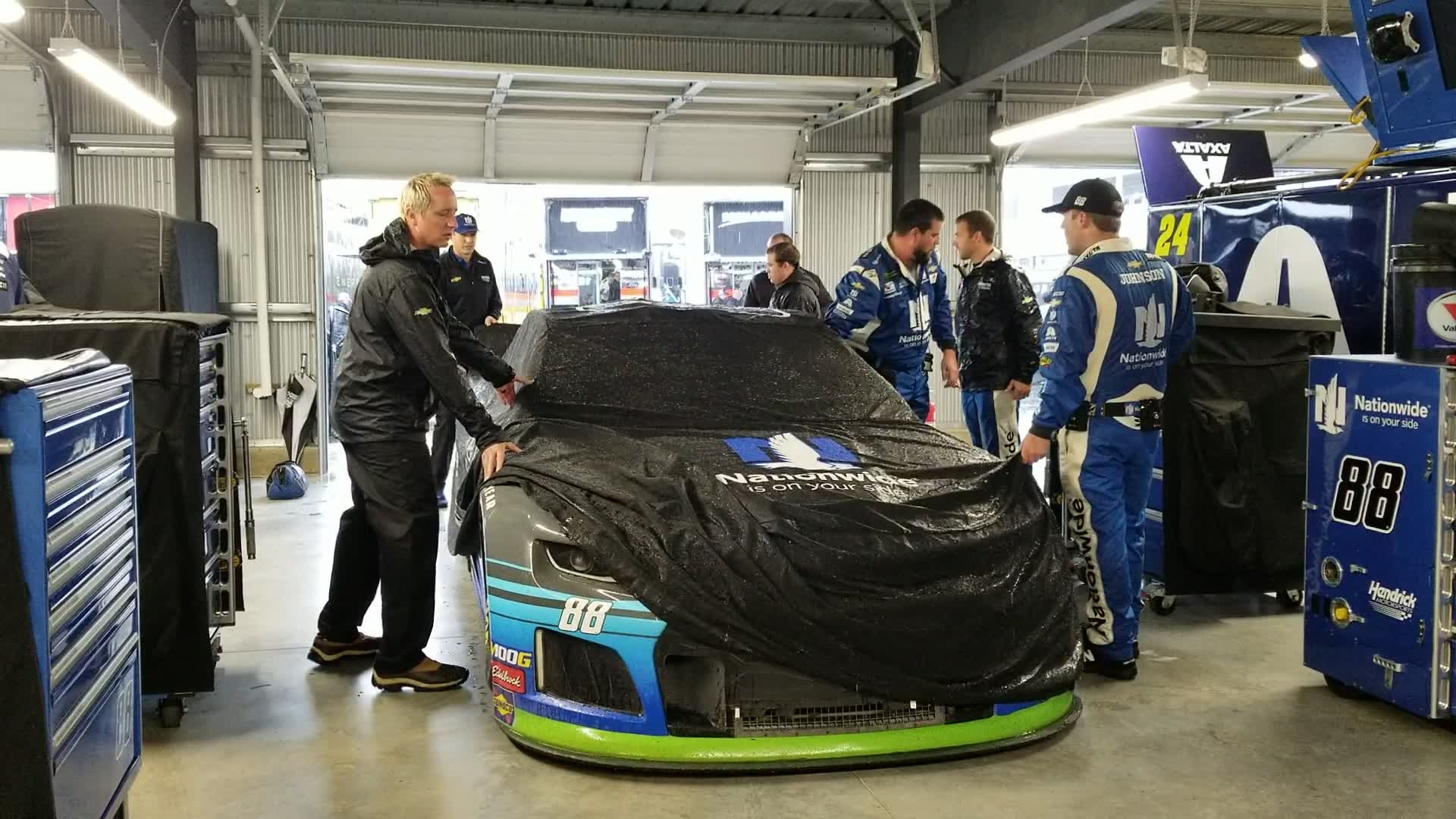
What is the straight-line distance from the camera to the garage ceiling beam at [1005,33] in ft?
24.2

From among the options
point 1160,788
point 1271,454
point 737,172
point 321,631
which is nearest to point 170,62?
point 737,172

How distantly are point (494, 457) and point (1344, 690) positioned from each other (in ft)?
9.52

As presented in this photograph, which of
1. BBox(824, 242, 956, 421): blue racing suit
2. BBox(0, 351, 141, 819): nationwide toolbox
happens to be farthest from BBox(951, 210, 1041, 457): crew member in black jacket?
BBox(0, 351, 141, 819): nationwide toolbox

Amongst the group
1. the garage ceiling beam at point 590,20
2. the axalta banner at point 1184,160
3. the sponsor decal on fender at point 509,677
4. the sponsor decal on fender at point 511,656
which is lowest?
the sponsor decal on fender at point 509,677

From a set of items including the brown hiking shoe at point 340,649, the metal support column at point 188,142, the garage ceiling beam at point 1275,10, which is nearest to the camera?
the brown hiking shoe at point 340,649

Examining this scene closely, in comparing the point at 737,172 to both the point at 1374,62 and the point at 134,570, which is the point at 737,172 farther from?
the point at 134,570

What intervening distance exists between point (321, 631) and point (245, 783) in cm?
112

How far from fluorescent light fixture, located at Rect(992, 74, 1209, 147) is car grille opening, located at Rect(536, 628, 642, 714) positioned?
537 cm

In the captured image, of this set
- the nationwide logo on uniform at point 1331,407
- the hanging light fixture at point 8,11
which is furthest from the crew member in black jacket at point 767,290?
the hanging light fixture at point 8,11

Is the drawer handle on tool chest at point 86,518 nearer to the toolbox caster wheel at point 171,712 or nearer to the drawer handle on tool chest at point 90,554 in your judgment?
the drawer handle on tool chest at point 90,554

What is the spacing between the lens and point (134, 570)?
2395mm

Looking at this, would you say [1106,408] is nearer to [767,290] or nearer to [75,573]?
[75,573]

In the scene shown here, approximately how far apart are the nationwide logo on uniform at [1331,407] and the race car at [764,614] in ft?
3.93

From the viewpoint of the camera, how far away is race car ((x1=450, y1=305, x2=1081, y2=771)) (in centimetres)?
298
